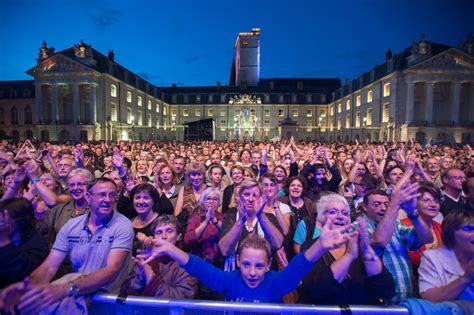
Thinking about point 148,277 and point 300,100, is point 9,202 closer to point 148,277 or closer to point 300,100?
point 148,277

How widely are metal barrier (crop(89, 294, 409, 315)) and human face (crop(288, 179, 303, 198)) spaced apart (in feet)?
9.48

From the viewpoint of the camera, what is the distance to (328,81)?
8119 cm

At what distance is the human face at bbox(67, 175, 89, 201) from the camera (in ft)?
12.9

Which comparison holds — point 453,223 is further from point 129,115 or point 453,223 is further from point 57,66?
point 129,115

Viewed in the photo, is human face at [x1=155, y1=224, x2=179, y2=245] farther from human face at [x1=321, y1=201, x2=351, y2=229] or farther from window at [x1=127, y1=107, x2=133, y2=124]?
window at [x1=127, y1=107, x2=133, y2=124]

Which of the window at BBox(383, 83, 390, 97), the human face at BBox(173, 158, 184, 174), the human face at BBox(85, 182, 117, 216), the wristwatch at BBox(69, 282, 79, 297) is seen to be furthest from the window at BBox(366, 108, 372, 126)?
the wristwatch at BBox(69, 282, 79, 297)

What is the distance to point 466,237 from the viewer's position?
2422mm

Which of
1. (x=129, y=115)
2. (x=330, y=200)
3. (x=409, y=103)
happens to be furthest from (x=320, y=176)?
(x=129, y=115)

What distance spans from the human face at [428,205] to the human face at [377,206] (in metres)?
0.57

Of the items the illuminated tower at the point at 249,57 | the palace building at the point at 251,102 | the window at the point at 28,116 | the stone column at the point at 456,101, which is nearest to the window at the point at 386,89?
the palace building at the point at 251,102

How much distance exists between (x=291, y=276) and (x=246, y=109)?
71483 mm

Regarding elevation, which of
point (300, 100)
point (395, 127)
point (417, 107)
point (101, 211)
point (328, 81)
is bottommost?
point (101, 211)

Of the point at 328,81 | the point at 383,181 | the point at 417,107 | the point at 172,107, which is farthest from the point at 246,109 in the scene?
the point at 383,181

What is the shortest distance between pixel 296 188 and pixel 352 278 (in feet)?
7.61
